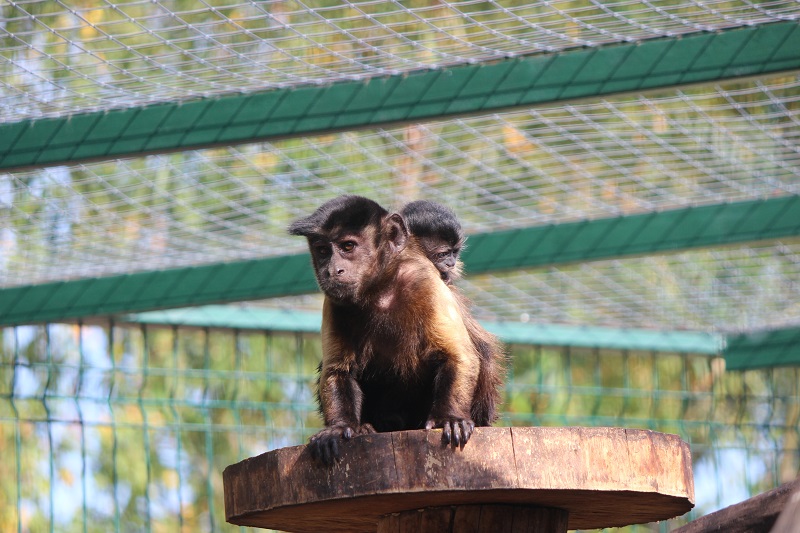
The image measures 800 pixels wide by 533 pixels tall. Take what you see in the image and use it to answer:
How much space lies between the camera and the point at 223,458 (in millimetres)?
11914

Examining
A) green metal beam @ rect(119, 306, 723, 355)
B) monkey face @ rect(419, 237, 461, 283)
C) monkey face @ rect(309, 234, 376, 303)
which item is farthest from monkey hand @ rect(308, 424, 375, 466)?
green metal beam @ rect(119, 306, 723, 355)

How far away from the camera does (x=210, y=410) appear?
905 centimetres

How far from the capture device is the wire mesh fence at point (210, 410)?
7.48m

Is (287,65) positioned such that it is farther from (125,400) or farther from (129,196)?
(125,400)

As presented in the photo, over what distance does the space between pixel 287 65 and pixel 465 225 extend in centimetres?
223

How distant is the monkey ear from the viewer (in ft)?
16.9

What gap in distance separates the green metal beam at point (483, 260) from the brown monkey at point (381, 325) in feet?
6.75

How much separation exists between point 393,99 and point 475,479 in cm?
257

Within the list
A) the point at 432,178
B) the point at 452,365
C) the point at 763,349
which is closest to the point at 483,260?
the point at 432,178

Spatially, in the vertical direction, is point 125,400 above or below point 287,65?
below

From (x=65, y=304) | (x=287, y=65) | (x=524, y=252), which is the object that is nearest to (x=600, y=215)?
(x=524, y=252)

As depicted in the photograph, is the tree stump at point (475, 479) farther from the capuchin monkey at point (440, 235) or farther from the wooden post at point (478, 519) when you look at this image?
the capuchin monkey at point (440, 235)

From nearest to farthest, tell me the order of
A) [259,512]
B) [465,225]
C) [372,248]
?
[259,512]
[372,248]
[465,225]

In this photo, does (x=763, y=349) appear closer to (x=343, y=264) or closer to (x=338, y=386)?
(x=343, y=264)
